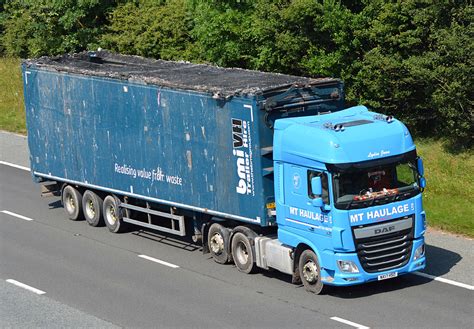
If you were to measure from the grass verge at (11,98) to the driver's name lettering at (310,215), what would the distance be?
19.3 metres

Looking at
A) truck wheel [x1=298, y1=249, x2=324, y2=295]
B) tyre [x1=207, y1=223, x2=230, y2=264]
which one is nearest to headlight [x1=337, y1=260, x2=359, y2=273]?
truck wheel [x1=298, y1=249, x2=324, y2=295]

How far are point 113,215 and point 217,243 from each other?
396 cm

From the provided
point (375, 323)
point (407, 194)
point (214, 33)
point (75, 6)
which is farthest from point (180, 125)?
point (75, 6)

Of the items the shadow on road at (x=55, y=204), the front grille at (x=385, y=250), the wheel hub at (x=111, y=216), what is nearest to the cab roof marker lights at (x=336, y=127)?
the front grille at (x=385, y=250)

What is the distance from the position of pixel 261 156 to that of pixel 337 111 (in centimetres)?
195

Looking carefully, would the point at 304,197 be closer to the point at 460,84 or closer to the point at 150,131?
the point at 150,131

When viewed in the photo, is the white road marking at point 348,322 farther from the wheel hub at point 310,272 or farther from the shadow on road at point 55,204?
the shadow on road at point 55,204

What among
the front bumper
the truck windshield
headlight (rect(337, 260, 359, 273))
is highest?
the truck windshield

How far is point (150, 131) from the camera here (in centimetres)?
2083

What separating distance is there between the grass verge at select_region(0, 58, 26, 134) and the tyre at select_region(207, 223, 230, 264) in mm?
16559

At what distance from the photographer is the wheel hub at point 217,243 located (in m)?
19.6

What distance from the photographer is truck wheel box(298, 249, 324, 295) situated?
1723 centimetres

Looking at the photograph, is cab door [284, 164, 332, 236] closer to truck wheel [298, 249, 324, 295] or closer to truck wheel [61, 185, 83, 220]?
truck wheel [298, 249, 324, 295]

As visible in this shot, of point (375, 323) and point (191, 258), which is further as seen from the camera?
point (191, 258)
